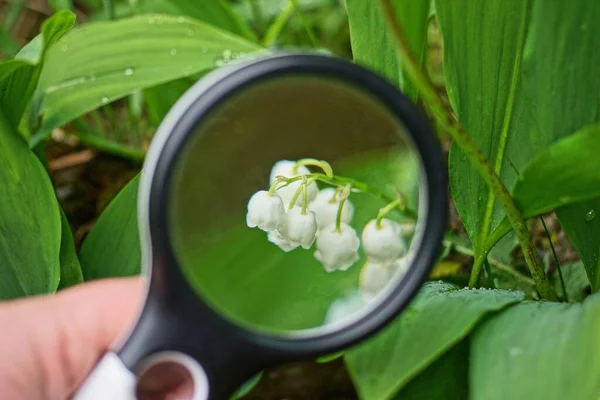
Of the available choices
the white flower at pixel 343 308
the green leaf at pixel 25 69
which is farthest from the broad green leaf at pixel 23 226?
the white flower at pixel 343 308

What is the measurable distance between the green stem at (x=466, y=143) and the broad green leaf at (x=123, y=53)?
0.29m

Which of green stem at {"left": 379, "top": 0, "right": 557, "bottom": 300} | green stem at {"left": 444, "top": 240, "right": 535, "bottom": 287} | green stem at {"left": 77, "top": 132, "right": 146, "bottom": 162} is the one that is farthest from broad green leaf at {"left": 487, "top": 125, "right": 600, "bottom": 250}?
green stem at {"left": 77, "top": 132, "right": 146, "bottom": 162}

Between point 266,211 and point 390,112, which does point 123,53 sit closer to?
point 266,211

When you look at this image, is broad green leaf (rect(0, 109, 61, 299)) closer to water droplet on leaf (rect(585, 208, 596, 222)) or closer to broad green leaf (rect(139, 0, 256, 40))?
broad green leaf (rect(139, 0, 256, 40))

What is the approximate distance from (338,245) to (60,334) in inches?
9.9

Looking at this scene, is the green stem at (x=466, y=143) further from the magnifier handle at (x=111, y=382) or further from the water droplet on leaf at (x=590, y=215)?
the magnifier handle at (x=111, y=382)

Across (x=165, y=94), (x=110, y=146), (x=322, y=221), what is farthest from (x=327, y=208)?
(x=110, y=146)

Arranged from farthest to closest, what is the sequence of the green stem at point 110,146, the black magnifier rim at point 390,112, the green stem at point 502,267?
the green stem at point 110,146 < the green stem at point 502,267 < the black magnifier rim at point 390,112

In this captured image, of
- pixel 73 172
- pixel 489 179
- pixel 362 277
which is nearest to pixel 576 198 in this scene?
pixel 489 179

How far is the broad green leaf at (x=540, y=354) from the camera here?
486mm

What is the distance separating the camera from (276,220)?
63cm

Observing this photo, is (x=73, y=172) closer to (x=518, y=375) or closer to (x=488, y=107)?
(x=488, y=107)

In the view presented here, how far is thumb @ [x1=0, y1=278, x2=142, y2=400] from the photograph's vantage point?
1.82 feet

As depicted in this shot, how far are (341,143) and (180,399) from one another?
278mm
